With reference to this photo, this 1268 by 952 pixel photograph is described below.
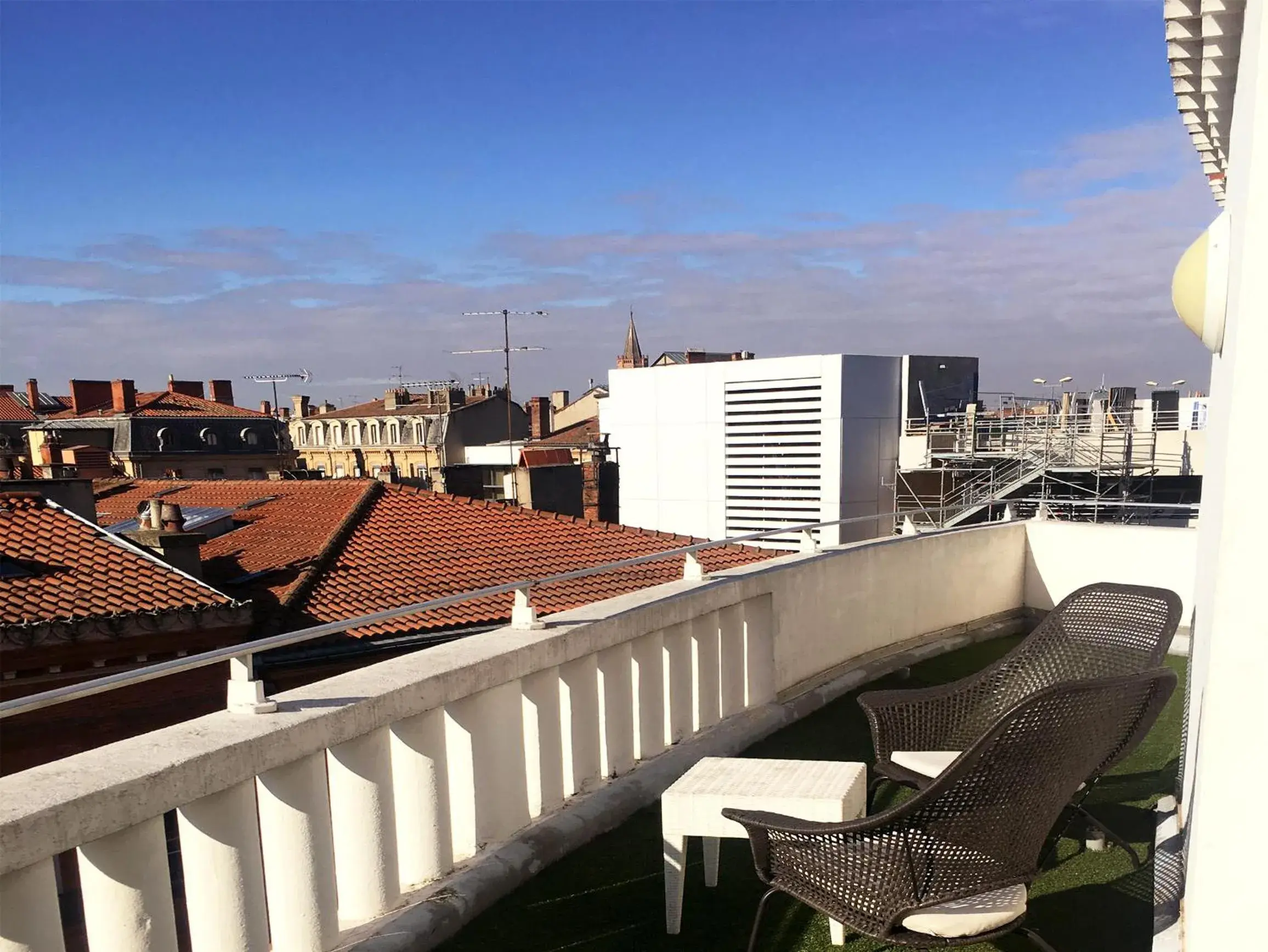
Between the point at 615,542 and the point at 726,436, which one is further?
the point at 726,436

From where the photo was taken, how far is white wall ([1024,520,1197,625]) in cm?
612

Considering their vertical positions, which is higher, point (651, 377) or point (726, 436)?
point (651, 377)

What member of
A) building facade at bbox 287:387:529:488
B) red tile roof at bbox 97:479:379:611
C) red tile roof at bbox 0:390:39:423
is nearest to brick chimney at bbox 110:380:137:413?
red tile roof at bbox 0:390:39:423

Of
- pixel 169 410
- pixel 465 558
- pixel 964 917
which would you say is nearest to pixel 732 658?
pixel 964 917

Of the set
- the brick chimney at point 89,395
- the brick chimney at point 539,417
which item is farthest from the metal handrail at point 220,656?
the brick chimney at point 89,395

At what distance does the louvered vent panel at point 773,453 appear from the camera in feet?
84.1

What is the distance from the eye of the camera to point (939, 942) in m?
2.09

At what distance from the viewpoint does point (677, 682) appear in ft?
11.8

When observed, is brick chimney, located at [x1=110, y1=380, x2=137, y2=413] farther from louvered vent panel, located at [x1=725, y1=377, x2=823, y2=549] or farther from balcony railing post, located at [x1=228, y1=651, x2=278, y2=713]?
balcony railing post, located at [x1=228, y1=651, x2=278, y2=713]

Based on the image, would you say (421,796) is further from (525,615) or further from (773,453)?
(773,453)

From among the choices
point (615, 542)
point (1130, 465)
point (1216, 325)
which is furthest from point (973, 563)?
point (1130, 465)

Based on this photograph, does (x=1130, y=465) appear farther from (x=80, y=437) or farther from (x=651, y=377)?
(x=80, y=437)

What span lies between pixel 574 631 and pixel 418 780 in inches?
28.4

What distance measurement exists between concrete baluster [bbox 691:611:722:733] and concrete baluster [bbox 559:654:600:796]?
0.63 meters
